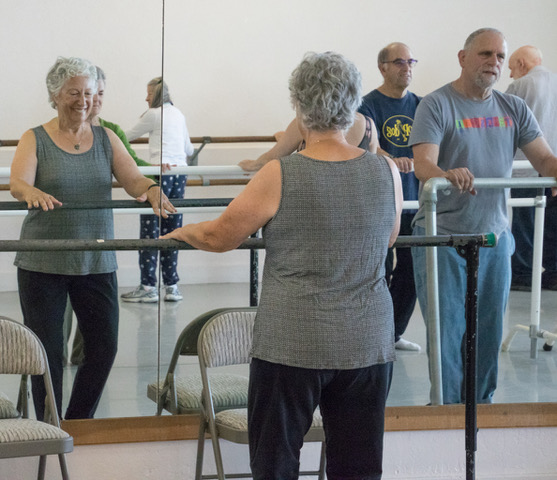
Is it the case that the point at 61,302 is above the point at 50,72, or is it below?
below

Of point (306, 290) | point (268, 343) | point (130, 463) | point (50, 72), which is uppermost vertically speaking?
point (50, 72)

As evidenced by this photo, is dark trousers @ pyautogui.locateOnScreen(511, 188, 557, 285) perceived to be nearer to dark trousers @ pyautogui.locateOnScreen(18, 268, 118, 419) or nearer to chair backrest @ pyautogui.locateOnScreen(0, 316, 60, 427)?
dark trousers @ pyautogui.locateOnScreen(18, 268, 118, 419)

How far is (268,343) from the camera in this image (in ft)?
6.51

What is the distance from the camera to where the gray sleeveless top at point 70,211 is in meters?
2.93

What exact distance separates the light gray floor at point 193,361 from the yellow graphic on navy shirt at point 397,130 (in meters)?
0.64

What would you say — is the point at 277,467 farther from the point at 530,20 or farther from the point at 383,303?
the point at 530,20

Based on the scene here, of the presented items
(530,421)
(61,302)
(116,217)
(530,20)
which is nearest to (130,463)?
(61,302)

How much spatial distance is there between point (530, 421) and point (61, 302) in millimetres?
1652

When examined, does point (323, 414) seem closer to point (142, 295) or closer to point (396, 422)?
point (396, 422)

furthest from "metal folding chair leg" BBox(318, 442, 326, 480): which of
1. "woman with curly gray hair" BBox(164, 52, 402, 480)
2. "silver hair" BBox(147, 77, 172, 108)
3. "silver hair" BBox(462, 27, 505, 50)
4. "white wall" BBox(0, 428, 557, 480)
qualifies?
"silver hair" BBox(462, 27, 505, 50)

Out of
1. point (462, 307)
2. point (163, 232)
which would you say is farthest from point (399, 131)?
point (163, 232)

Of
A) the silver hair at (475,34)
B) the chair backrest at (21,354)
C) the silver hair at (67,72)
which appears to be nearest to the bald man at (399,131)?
the silver hair at (475,34)

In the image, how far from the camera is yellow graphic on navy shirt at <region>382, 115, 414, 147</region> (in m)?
3.27

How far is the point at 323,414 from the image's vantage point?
2082mm
